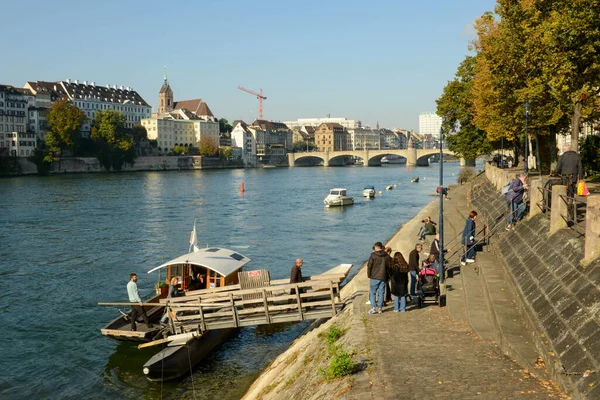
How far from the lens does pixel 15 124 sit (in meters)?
154

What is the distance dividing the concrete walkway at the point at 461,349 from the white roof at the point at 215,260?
6.83 m

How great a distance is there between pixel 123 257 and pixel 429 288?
27.1 meters

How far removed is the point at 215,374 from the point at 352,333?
6.43m

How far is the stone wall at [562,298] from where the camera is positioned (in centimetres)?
1046

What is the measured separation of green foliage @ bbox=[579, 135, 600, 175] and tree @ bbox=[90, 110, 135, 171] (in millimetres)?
139414

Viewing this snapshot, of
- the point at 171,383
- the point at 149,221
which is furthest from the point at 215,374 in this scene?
the point at 149,221

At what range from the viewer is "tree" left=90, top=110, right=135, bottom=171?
16625cm

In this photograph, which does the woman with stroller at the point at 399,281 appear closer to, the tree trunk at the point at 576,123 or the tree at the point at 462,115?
the tree trunk at the point at 576,123

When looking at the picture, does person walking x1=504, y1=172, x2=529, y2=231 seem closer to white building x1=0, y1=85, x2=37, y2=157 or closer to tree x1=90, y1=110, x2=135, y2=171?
white building x1=0, y1=85, x2=37, y2=157

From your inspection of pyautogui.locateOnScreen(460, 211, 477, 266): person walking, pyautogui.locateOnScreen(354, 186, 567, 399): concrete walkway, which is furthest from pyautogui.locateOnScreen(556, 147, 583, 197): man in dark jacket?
pyautogui.locateOnScreen(354, 186, 567, 399): concrete walkway

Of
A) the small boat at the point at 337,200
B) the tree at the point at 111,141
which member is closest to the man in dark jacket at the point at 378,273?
the small boat at the point at 337,200

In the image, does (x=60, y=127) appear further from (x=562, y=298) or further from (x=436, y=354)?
(x=562, y=298)

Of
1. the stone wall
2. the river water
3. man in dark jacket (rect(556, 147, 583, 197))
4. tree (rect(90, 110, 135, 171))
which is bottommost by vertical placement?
the river water

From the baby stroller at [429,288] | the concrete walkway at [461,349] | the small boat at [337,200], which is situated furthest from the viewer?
the small boat at [337,200]
